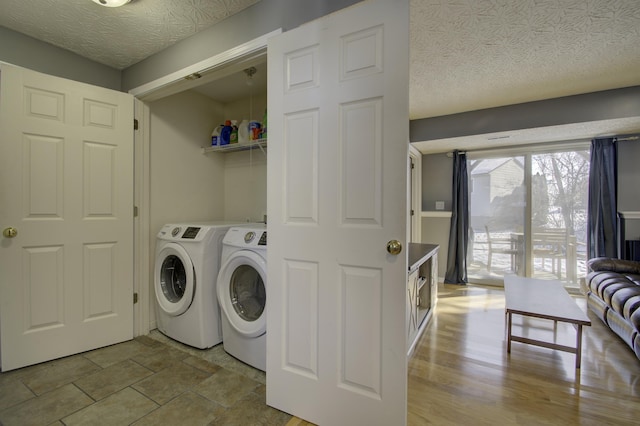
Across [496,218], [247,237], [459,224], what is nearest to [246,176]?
[247,237]

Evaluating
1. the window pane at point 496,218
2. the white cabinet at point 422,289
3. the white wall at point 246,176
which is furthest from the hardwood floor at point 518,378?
the white wall at point 246,176

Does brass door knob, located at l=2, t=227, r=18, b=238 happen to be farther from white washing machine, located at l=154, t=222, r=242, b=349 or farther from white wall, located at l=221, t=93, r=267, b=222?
white wall, located at l=221, t=93, r=267, b=222

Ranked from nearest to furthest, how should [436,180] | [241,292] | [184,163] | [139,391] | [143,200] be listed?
[139,391] < [241,292] < [143,200] < [184,163] < [436,180]

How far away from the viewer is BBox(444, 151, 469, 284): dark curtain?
4.19 meters

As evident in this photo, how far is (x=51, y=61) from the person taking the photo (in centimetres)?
211

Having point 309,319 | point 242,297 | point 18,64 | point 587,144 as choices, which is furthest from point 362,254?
point 587,144

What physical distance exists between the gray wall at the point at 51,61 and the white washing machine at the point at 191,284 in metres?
1.45

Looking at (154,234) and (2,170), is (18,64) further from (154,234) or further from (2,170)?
(154,234)

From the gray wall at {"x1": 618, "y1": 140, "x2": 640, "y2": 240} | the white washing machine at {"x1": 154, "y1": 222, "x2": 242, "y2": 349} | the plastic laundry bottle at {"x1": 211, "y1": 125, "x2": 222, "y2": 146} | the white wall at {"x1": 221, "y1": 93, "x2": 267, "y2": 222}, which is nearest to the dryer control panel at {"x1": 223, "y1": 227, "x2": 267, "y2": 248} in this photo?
the white washing machine at {"x1": 154, "y1": 222, "x2": 242, "y2": 349}

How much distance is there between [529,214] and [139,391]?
4.85m

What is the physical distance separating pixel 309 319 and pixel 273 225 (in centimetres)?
54

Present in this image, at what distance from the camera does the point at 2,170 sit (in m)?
1.80

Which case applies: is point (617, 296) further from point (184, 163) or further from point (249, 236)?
point (184, 163)

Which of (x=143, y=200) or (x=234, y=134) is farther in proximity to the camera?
(x=234, y=134)
